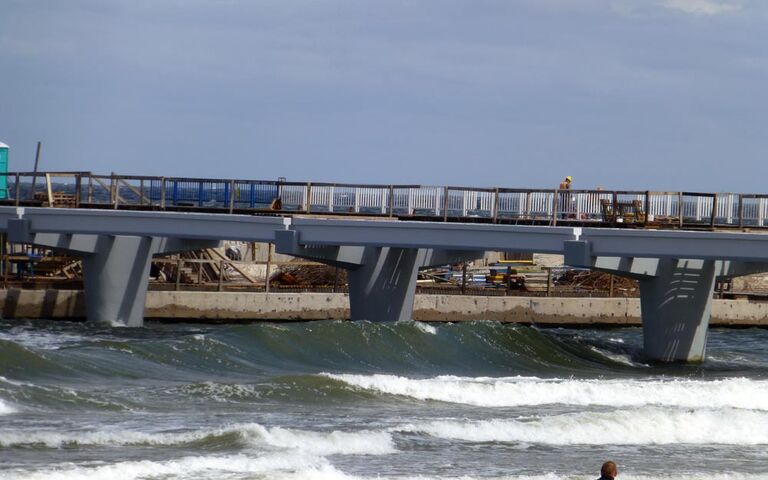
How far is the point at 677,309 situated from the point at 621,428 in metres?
13.7

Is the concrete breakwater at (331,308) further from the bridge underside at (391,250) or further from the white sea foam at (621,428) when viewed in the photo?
the white sea foam at (621,428)

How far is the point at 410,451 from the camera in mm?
21297

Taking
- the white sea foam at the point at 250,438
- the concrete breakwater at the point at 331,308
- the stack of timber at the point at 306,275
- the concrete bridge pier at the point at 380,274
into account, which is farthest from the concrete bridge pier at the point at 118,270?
the white sea foam at the point at 250,438

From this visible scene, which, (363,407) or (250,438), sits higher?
(250,438)

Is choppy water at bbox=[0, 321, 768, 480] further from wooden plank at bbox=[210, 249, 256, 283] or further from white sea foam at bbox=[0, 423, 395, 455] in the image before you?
wooden plank at bbox=[210, 249, 256, 283]

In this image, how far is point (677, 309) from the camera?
125 feet

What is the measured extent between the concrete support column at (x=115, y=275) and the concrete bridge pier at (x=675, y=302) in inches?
572

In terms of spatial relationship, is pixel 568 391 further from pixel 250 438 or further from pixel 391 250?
pixel 391 250

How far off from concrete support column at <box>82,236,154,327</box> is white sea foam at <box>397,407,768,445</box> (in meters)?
20.1

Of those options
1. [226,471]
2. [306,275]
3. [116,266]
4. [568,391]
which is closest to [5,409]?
[226,471]

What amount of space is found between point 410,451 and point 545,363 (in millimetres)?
16329

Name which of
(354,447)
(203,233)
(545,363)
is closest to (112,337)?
(203,233)

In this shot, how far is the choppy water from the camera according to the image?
1984 cm

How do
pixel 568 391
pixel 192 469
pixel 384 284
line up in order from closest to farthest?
pixel 192 469 < pixel 568 391 < pixel 384 284
